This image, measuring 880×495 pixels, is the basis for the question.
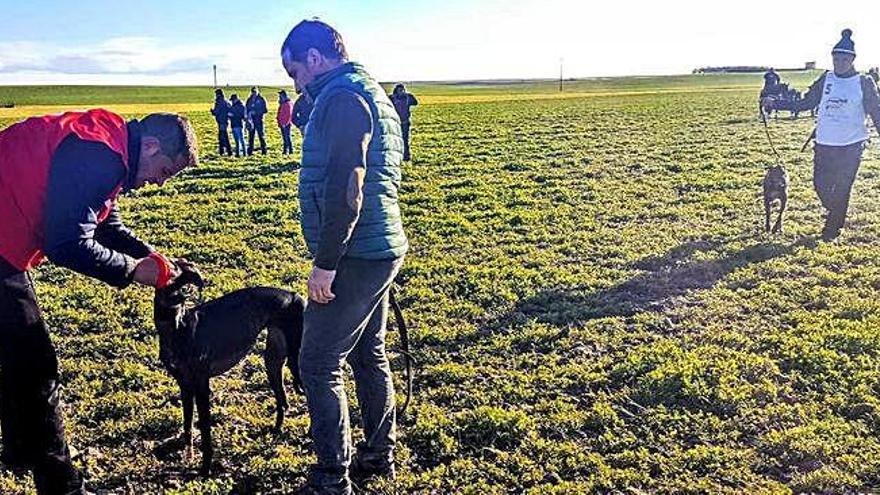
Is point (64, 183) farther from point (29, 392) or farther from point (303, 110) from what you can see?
point (303, 110)

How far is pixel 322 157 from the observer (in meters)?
3.39

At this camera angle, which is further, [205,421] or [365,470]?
[205,421]

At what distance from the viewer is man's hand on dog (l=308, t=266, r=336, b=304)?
11.2 feet

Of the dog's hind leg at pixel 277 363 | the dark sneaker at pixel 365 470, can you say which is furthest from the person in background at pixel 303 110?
the dark sneaker at pixel 365 470

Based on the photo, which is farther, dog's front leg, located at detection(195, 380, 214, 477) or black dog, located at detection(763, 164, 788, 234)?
black dog, located at detection(763, 164, 788, 234)

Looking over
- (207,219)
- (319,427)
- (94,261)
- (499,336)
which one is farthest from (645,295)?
(207,219)

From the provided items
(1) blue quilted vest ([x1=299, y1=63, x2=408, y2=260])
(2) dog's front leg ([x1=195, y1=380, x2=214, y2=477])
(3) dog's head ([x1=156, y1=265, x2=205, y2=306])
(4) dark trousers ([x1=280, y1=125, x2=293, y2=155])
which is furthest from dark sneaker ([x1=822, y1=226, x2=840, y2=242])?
(4) dark trousers ([x1=280, y1=125, x2=293, y2=155])

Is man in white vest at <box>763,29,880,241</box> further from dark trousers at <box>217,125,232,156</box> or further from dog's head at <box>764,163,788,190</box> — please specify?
dark trousers at <box>217,125,232,156</box>

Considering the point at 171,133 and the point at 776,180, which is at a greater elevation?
the point at 171,133

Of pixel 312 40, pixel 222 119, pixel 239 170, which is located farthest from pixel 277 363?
pixel 222 119

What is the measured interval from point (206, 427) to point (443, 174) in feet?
40.7

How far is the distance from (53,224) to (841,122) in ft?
28.1

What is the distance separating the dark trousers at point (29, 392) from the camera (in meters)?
3.52

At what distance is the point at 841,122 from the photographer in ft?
29.3
